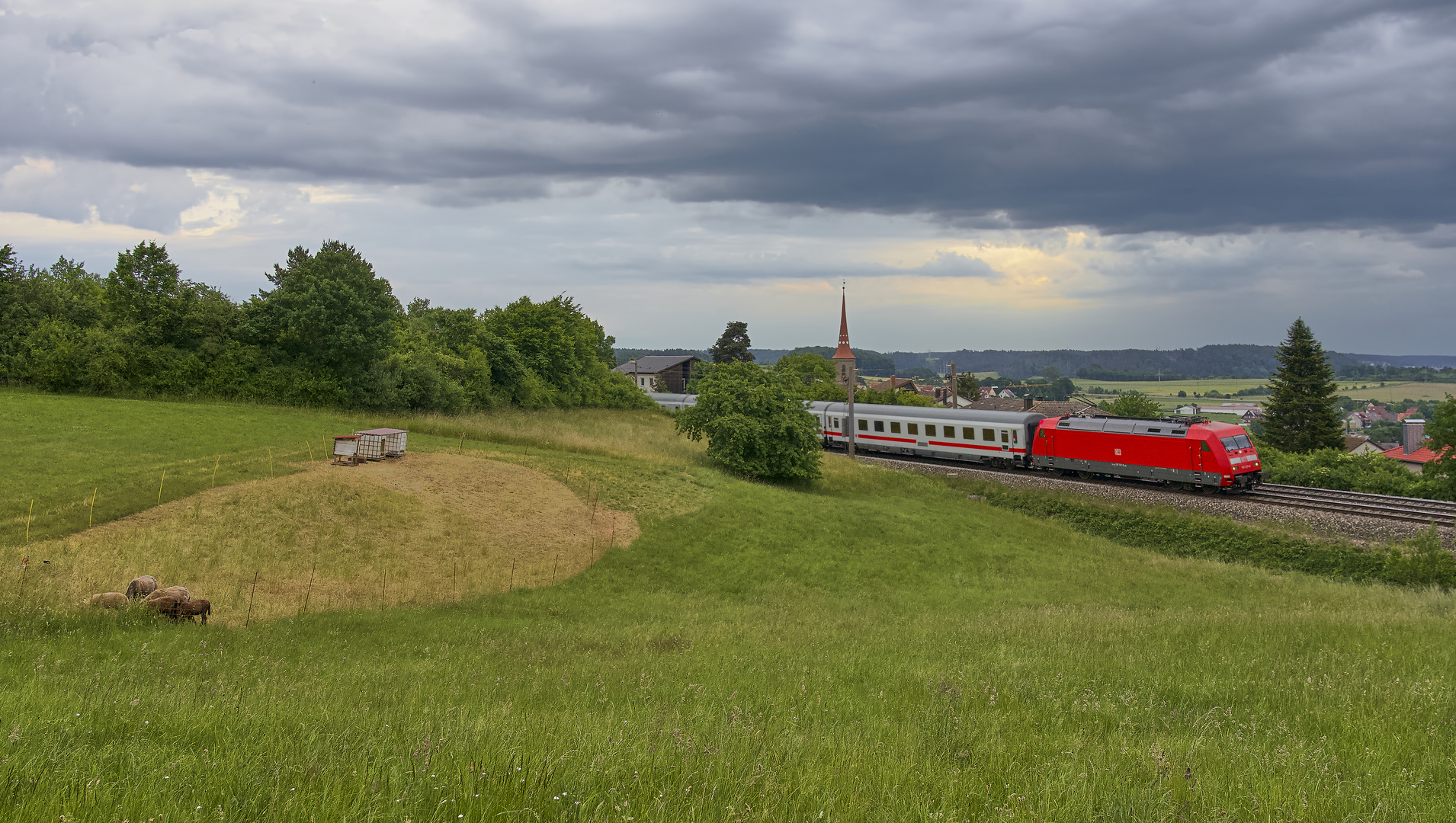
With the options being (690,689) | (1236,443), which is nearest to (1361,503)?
(1236,443)

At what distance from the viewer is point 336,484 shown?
25266mm

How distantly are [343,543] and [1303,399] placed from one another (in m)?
78.8

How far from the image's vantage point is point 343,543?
21562 mm

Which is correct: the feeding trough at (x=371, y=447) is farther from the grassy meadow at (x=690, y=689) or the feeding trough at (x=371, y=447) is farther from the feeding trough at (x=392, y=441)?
the grassy meadow at (x=690, y=689)

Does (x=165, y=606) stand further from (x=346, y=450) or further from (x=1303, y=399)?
(x=1303, y=399)

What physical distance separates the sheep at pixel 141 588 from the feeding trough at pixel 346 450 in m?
13.2

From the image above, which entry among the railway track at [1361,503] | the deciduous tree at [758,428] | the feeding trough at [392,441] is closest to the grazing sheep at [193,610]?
the feeding trough at [392,441]

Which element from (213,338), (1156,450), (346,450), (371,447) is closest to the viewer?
(346,450)

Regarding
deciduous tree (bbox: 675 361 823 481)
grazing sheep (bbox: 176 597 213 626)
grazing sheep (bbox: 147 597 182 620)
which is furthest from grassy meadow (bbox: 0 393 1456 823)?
deciduous tree (bbox: 675 361 823 481)

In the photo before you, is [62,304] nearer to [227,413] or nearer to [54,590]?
[227,413]

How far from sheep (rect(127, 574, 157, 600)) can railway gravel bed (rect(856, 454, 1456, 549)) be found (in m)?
36.4

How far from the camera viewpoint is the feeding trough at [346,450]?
28.6 metres

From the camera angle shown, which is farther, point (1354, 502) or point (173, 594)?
point (1354, 502)

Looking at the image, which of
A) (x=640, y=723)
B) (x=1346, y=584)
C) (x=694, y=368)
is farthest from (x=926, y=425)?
(x=694, y=368)
